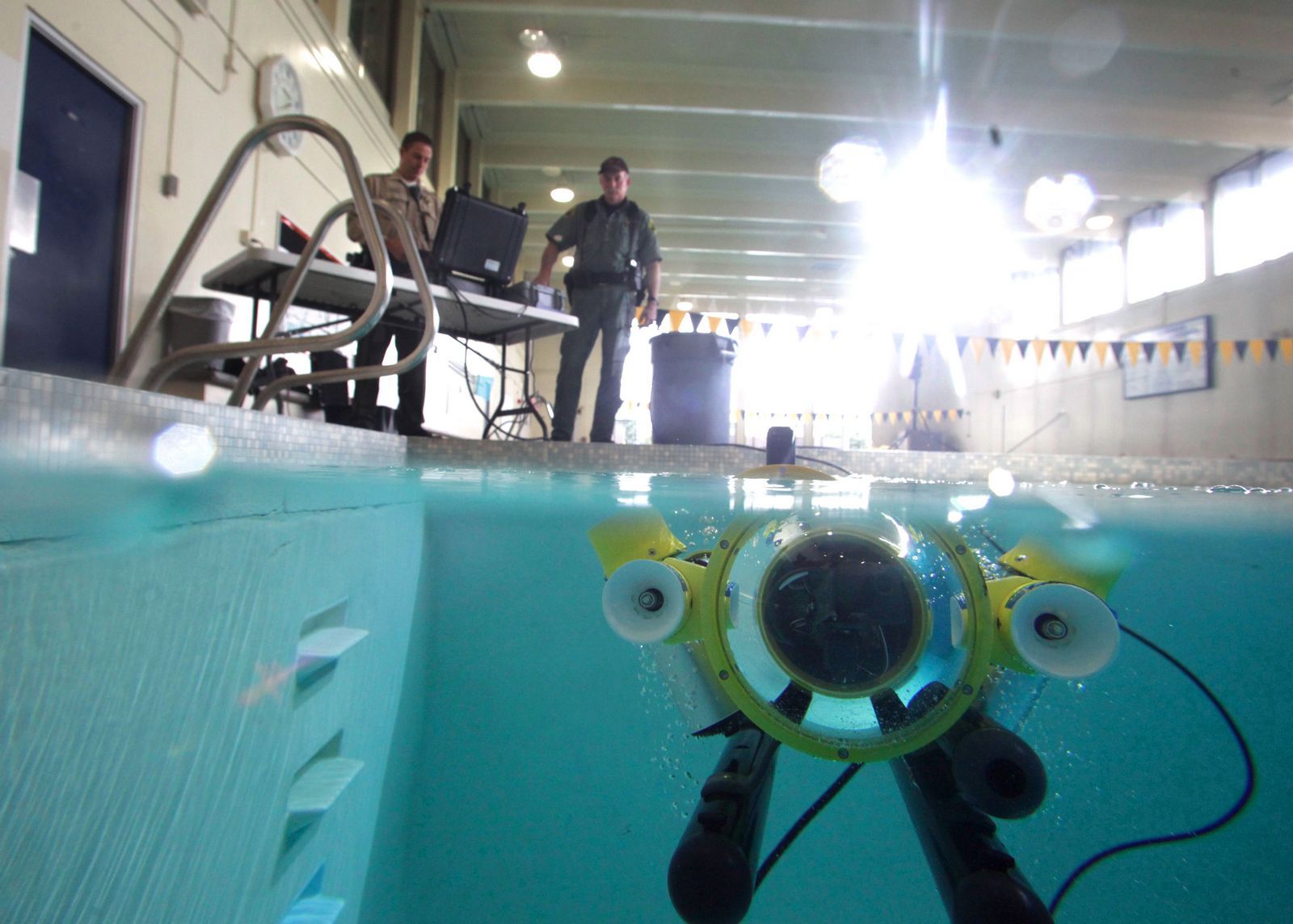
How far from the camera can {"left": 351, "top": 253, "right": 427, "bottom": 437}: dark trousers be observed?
4.63 metres

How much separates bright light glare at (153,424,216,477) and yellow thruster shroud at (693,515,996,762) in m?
0.83

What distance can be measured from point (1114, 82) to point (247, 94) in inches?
406

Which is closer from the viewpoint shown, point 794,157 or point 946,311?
point 794,157

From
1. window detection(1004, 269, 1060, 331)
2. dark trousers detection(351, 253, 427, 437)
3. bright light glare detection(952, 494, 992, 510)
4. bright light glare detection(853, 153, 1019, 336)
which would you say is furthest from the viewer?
window detection(1004, 269, 1060, 331)

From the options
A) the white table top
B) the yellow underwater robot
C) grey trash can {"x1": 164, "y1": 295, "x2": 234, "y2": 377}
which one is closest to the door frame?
grey trash can {"x1": 164, "y1": 295, "x2": 234, "y2": 377}

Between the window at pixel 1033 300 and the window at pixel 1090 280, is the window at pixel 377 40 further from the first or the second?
the window at pixel 1033 300

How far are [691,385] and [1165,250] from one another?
12174 mm

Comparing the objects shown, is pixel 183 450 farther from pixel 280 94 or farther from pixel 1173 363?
pixel 1173 363

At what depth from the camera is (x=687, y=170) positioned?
38.6 feet

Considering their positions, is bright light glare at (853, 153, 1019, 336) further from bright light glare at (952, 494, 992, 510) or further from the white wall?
bright light glare at (952, 494, 992, 510)

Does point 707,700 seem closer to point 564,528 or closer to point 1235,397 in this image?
point 564,528

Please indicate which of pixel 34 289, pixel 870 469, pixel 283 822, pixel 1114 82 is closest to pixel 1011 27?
pixel 1114 82

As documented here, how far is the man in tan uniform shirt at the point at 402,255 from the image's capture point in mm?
4648

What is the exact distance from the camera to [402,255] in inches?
192
